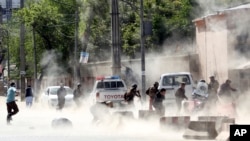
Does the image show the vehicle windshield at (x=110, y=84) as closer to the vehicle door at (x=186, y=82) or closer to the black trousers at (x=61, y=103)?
the black trousers at (x=61, y=103)

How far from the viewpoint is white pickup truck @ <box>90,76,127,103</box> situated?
113ft

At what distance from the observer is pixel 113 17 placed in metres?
37.9

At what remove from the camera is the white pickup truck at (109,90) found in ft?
113

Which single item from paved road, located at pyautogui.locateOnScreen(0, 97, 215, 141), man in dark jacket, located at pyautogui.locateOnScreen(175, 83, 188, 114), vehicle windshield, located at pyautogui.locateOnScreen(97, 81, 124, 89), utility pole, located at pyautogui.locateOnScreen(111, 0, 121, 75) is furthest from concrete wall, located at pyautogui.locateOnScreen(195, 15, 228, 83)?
paved road, located at pyautogui.locateOnScreen(0, 97, 215, 141)

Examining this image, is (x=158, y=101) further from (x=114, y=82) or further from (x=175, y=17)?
(x=175, y=17)

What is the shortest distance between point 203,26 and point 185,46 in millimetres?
13424

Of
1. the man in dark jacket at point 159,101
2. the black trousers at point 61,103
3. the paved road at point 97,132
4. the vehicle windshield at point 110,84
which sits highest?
the vehicle windshield at point 110,84

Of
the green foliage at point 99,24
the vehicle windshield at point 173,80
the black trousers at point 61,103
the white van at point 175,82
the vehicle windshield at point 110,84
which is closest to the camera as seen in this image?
the white van at point 175,82

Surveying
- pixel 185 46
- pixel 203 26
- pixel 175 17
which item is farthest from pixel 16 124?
pixel 175 17

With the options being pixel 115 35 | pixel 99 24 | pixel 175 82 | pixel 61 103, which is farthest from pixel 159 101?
pixel 99 24

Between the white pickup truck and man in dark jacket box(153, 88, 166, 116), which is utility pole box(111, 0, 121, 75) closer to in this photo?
the white pickup truck

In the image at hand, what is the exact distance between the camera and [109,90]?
114 feet

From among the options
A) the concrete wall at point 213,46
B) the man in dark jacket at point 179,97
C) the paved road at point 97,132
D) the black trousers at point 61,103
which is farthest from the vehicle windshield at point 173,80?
the black trousers at point 61,103

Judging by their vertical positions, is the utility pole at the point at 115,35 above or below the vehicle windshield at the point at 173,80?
above
